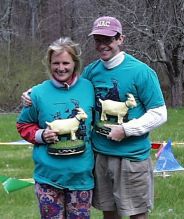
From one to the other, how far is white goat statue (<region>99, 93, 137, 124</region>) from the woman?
97 mm

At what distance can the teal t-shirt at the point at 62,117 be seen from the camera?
4004mm

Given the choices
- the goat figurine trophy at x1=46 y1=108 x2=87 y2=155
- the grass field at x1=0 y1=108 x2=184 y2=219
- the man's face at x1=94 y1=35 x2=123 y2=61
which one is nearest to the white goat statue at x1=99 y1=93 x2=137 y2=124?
the goat figurine trophy at x1=46 y1=108 x2=87 y2=155

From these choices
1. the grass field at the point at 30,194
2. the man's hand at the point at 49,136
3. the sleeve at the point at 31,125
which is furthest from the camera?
the grass field at the point at 30,194

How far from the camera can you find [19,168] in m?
8.55

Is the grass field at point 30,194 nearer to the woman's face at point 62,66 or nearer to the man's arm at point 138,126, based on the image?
the man's arm at point 138,126

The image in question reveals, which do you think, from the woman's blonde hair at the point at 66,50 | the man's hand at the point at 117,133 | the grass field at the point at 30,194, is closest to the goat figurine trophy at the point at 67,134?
the man's hand at the point at 117,133

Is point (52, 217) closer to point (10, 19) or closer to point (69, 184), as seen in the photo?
point (69, 184)

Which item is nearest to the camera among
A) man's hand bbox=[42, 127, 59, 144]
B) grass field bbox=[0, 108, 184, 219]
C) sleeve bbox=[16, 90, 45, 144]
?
man's hand bbox=[42, 127, 59, 144]

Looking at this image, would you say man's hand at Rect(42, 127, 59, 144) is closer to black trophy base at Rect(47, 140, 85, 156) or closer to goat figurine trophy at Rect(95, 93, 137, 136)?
black trophy base at Rect(47, 140, 85, 156)

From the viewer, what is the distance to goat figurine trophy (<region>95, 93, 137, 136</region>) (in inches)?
159

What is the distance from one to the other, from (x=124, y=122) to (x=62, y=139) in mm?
437

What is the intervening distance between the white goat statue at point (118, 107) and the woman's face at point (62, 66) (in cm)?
31

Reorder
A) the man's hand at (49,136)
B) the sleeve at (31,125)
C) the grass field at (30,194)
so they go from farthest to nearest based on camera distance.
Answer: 1. the grass field at (30,194)
2. the sleeve at (31,125)
3. the man's hand at (49,136)

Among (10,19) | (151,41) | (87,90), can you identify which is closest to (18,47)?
(10,19)
